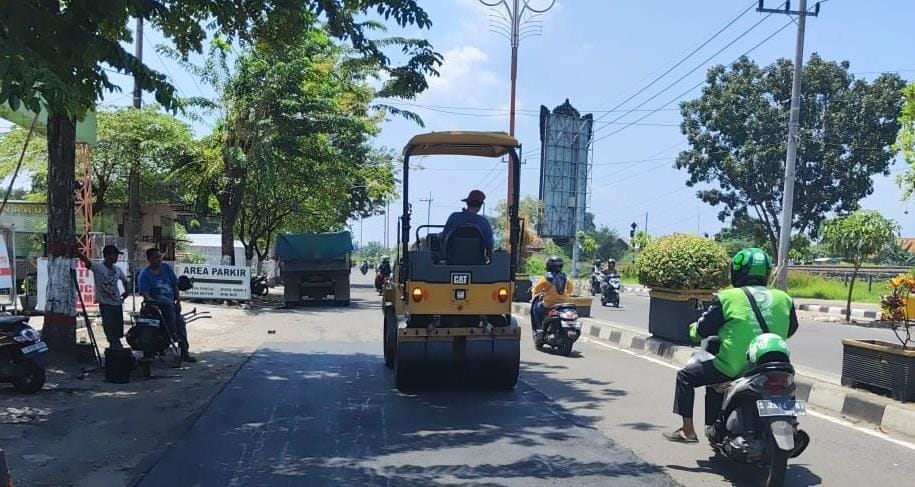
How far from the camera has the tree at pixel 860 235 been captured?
19.0 meters

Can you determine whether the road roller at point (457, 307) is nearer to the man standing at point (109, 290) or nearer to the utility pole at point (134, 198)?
the man standing at point (109, 290)

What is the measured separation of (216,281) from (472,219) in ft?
49.9

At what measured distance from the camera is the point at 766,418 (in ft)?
15.5

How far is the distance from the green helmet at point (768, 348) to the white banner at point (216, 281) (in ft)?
60.8

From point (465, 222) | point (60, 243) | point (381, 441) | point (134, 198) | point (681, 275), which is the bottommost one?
point (381, 441)

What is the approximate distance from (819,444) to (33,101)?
6476 mm

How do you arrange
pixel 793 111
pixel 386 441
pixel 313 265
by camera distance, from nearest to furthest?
pixel 386 441 → pixel 793 111 → pixel 313 265

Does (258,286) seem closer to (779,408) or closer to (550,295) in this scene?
(550,295)

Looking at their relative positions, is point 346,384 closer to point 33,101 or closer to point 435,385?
point 435,385

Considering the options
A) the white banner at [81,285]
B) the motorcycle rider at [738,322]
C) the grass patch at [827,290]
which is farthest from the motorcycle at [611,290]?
the motorcycle rider at [738,322]

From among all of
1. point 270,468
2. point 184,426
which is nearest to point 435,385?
point 184,426

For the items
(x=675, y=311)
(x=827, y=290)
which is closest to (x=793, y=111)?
(x=675, y=311)

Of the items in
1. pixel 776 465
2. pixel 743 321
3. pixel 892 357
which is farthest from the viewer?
pixel 892 357

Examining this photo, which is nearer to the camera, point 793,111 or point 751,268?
point 751,268
